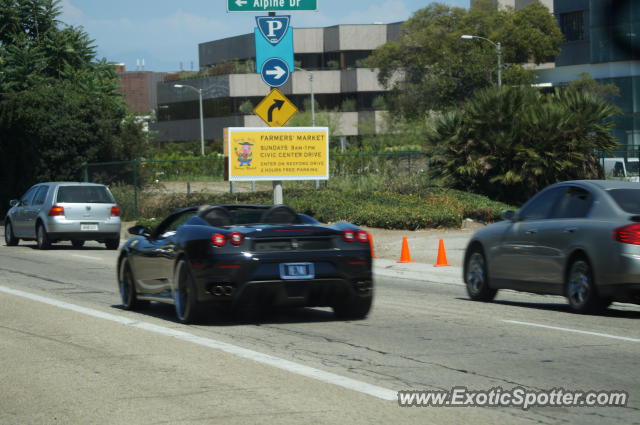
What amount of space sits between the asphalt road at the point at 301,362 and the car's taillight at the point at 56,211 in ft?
40.1

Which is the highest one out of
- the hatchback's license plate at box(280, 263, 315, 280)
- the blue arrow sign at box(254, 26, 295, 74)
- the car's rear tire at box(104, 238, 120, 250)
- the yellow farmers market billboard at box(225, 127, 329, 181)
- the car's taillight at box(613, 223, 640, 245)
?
the blue arrow sign at box(254, 26, 295, 74)

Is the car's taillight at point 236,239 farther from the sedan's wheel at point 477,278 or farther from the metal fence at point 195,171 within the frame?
the metal fence at point 195,171

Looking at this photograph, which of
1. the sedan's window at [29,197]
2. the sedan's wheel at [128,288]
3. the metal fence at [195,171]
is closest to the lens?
the sedan's wheel at [128,288]

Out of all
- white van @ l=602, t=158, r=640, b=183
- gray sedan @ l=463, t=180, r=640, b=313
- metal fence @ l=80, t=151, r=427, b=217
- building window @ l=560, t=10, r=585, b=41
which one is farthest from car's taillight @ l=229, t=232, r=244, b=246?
building window @ l=560, t=10, r=585, b=41

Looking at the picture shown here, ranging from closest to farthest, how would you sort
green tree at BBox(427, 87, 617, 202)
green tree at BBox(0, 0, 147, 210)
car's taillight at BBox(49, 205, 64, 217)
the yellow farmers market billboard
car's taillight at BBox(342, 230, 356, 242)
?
car's taillight at BBox(342, 230, 356, 242)
car's taillight at BBox(49, 205, 64, 217)
the yellow farmers market billboard
green tree at BBox(427, 87, 617, 202)
green tree at BBox(0, 0, 147, 210)

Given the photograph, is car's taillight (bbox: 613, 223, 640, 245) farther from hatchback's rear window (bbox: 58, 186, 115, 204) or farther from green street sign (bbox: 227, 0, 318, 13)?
hatchback's rear window (bbox: 58, 186, 115, 204)

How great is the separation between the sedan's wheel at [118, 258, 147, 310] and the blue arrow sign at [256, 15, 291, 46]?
10982 millimetres

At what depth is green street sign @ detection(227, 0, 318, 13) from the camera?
22.1 m

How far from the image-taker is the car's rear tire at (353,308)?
38.1 feet

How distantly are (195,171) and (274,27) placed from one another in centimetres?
1734

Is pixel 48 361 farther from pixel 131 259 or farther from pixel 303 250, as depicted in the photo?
pixel 131 259

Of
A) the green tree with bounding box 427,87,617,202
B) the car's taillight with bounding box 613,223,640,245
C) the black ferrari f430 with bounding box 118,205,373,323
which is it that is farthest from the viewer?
the green tree with bounding box 427,87,617,202

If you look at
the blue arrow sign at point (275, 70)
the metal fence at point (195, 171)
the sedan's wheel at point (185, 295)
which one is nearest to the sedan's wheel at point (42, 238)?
the blue arrow sign at point (275, 70)

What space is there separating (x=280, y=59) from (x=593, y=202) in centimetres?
1195
